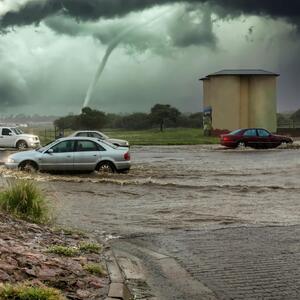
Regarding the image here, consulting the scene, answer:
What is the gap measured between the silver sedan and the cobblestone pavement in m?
11.8

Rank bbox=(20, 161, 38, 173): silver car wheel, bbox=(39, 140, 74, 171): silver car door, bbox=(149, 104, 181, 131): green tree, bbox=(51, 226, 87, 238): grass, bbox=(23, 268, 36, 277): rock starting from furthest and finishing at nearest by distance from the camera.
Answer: bbox=(149, 104, 181, 131): green tree, bbox=(39, 140, 74, 171): silver car door, bbox=(20, 161, 38, 173): silver car wheel, bbox=(51, 226, 87, 238): grass, bbox=(23, 268, 36, 277): rock

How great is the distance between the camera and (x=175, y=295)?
6730 millimetres

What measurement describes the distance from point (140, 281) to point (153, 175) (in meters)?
16.2

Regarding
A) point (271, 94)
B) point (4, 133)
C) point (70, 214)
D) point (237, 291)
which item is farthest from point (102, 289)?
point (271, 94)

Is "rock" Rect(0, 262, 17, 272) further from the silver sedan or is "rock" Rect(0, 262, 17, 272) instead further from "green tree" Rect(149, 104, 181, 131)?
"green tree" Rect(149, 104, 181, 131)

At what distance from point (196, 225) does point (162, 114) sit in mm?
97457

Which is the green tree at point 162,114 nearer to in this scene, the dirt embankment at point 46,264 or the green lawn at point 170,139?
the green lawn at point 170,139

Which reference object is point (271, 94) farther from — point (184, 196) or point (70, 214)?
point (70, 214)

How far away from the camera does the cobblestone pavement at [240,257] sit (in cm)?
693

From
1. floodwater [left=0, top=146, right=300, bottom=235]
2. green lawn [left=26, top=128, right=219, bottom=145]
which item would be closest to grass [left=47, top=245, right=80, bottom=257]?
floodwater [left=0, top=146, right=300, bottom=235]

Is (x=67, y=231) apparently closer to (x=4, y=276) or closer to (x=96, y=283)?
(x=96, y=283)

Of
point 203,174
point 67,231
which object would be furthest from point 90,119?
point 67,231

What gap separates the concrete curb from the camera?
6.40m

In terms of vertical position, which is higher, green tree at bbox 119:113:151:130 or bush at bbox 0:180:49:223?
green tree at bbox 119:113:151:130
